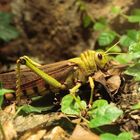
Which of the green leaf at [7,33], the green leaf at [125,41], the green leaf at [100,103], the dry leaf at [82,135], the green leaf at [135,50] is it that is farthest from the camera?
the green leaf at [7,33]

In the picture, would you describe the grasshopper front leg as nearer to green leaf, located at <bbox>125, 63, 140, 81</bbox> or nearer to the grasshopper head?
the grasshopper head

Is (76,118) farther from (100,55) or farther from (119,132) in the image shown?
(100,55)

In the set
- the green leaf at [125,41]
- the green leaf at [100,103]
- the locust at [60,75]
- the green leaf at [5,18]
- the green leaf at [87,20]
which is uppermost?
the green leaf at [5,18]

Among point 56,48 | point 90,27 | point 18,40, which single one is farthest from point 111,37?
point 18,40


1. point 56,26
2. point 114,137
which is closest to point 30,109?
point 114,137

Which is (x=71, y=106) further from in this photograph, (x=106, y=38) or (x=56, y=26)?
(x=56, y=26)

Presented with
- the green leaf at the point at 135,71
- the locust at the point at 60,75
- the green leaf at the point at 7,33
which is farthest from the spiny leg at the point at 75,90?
the green leaf at the point at 7,33

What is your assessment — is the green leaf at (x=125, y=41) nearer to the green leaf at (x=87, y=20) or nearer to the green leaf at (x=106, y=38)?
the green leaf at (x=106, y=38)

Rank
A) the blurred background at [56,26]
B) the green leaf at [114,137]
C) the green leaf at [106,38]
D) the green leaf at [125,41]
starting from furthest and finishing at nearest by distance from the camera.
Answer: the blurred background at [56,26] → the green leaf at [106,38] → the green leaf at [125,41] → the green leaf at [114,137]

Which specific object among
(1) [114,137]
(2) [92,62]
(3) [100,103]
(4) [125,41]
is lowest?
(1) [114,137]
